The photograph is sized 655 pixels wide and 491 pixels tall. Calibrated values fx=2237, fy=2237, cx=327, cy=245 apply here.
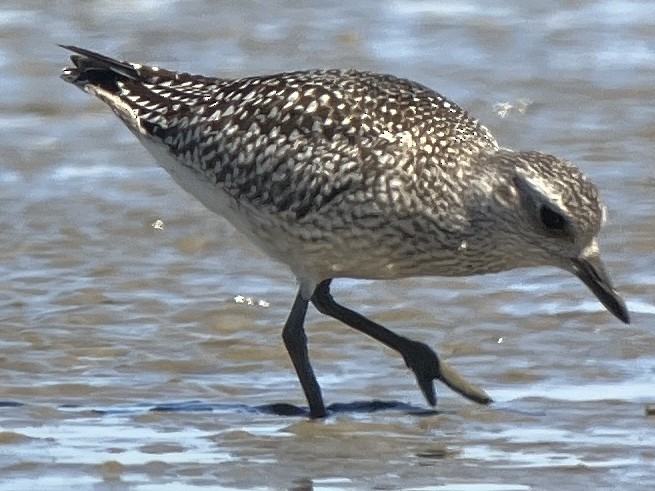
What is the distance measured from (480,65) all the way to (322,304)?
5605 mm

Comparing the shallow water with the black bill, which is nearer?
the shallow water

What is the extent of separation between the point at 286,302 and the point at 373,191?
184 cm

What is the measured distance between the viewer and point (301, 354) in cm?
1066

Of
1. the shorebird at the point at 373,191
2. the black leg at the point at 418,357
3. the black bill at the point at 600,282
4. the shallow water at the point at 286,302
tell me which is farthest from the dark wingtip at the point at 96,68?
the black bill at the point at 600,282

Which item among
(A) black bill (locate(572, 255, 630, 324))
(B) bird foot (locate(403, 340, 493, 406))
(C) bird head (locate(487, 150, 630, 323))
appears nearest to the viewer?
(C) bird head (locate(487, 150, 630, 323))

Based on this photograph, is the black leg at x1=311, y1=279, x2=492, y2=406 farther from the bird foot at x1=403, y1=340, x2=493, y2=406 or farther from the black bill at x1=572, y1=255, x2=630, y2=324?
the black bill at x1=572, y1=255, x2=630, y2=324

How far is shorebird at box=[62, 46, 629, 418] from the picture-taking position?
33.7 feet

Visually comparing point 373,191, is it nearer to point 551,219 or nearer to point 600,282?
point 551,219

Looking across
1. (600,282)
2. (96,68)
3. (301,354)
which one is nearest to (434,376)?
(301,354)

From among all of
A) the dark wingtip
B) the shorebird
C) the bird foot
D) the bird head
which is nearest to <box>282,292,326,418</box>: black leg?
the shorebird

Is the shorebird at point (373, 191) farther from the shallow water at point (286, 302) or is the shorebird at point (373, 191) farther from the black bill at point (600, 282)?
the shallow water at point (286, 302)

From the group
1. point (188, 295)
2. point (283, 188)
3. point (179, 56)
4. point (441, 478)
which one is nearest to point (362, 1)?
point (179, 56)

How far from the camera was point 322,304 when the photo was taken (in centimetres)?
1118

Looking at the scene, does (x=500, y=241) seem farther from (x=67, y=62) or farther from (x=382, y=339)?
(x=67, y=62)
